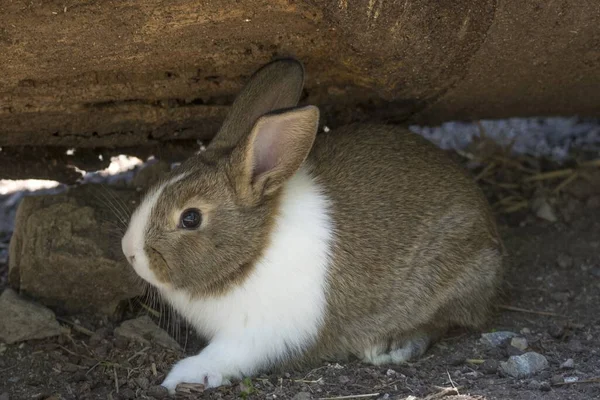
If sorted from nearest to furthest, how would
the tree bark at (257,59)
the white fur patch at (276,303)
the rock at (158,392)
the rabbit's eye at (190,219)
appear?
1. the tree bark at (257,59)
2. the rock at (158,392)
3. the rabbit's eye at (190,219)
4. the white fur patch at (276,303)

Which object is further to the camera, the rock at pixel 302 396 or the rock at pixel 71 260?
the rock at pixel 71 260

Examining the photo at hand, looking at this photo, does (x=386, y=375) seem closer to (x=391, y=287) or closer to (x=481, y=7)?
(x=391, y=287)

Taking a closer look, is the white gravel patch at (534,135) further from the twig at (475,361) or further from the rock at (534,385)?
the rock at (534,385)

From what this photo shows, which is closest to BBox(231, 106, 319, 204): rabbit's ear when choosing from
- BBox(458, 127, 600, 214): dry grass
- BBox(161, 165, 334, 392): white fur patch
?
BBox(161, 165, 334, 392): white fur patch

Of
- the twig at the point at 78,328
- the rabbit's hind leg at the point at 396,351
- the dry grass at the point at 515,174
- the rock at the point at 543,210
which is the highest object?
the dry grass at the point at 515,174

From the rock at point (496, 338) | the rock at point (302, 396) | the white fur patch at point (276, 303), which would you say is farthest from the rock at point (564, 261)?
the rock at point (302, 396)

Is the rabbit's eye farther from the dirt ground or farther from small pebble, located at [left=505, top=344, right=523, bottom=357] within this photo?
small pebble, located at [left=505, top=344, right=523, bottom=357]
